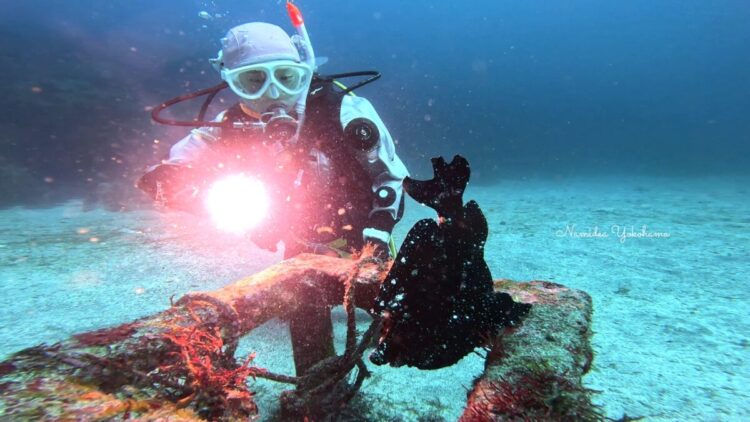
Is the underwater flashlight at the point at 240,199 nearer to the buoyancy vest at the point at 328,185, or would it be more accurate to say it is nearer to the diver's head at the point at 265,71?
the buoyancy vest at the point at 328,185

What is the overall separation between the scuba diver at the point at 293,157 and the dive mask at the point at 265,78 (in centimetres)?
1

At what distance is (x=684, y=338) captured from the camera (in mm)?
3270

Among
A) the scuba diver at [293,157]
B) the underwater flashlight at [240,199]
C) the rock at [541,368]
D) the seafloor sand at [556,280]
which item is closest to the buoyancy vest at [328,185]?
the scuba diver at [293,157]

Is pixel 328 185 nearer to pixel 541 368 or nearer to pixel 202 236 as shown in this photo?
pixel 541 368

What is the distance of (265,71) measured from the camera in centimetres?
371

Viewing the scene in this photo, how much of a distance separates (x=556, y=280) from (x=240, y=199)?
4.35m

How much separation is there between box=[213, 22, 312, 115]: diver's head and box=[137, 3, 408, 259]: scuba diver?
11 mm

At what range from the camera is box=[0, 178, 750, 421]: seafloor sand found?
2.65 meters

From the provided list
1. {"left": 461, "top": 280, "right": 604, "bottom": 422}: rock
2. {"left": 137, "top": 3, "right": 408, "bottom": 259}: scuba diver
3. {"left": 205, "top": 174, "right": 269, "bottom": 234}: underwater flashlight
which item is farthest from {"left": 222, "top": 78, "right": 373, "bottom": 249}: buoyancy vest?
{"left": 461, "top": 280, "right": 604, "bottom": 422}: rock

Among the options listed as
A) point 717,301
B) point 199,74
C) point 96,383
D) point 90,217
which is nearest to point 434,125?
point 199,74

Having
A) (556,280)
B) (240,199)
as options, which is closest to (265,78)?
(240,199)

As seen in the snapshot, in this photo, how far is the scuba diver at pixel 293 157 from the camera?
11.5 feet

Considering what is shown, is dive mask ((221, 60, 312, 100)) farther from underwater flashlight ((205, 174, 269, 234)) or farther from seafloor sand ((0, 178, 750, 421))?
seafloor sand ((0, 178, 750, 421))

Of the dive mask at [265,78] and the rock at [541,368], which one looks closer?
the rock at [541,368]
